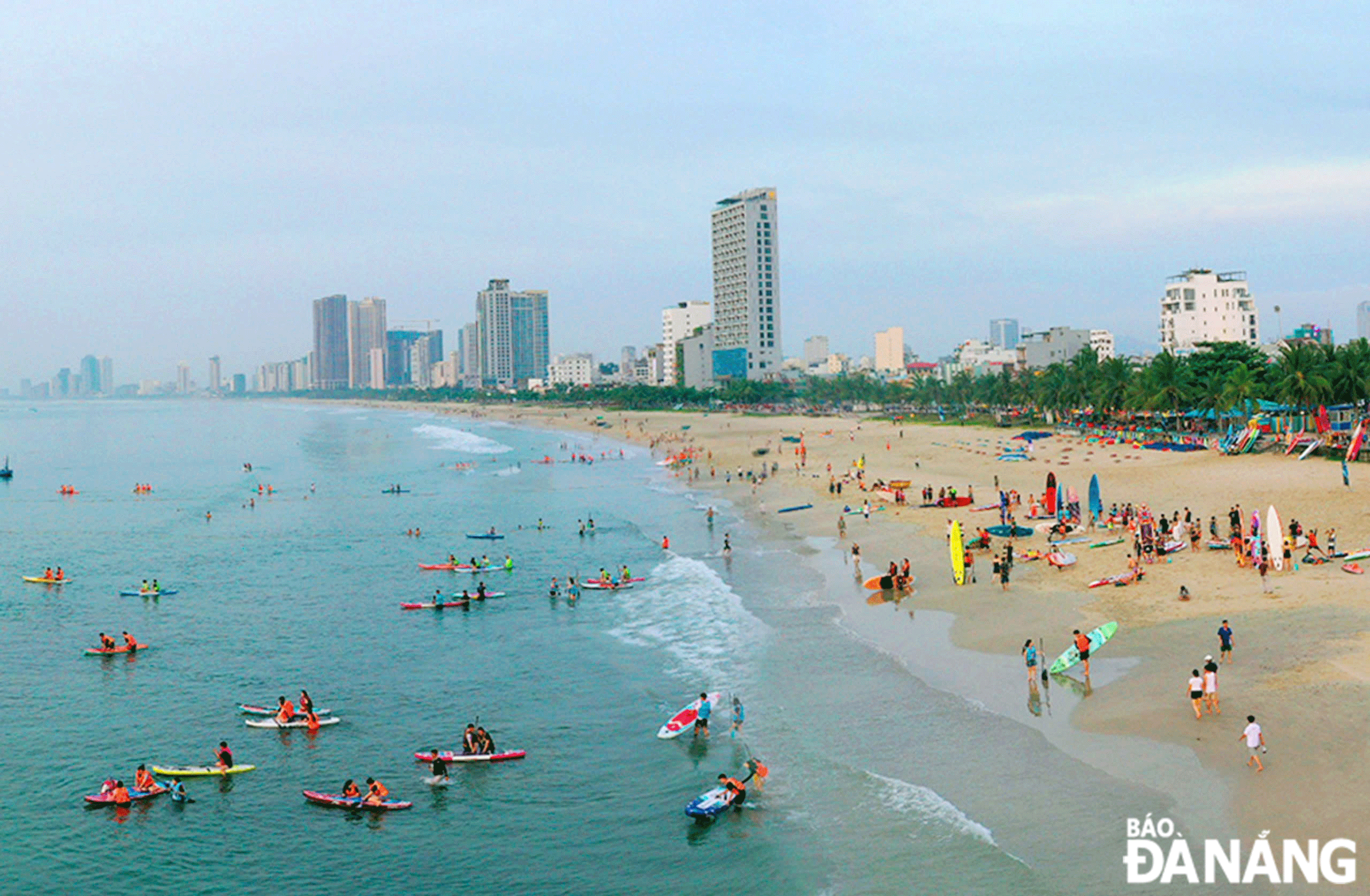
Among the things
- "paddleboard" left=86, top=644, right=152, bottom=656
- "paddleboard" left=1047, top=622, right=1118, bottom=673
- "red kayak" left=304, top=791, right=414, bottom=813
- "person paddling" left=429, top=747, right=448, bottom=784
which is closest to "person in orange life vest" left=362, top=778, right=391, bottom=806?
"red kayak" left=304, top=791, right=414, bottom=813

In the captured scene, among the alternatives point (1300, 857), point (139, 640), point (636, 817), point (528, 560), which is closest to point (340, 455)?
point (528, 560)

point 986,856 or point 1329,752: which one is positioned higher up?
point 1329,752

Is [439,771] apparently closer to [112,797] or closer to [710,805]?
[710,805]

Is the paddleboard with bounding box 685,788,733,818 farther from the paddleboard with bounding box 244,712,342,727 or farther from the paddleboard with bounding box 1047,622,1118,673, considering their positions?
the paddleboard with bounding box 244,712,342,727

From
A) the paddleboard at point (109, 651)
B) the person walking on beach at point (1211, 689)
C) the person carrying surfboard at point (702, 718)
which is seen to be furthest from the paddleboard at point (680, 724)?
the paddleboard at point (109, 651)

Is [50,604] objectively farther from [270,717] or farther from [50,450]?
[50,450]

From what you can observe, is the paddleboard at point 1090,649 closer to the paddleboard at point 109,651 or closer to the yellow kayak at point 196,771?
the yellow kayak at point 196,771
